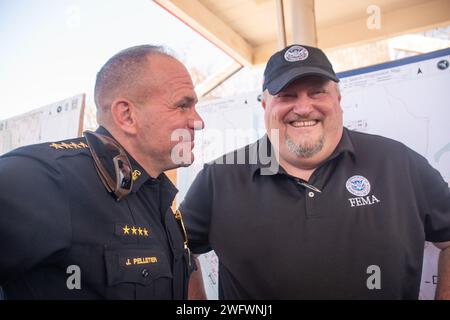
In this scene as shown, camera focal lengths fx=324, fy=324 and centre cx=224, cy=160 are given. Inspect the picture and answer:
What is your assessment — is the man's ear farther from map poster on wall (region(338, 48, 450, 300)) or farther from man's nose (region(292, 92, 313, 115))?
map poster on wall (region(338, 48, 450, 300))

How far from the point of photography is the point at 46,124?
6.31ft

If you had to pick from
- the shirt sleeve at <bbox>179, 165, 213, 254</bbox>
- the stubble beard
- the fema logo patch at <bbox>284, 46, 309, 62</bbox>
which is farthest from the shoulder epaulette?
the fema logo patch at <bbox>284, 46, 309, 62</bbox>

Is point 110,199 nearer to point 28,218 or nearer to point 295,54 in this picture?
point 28,218

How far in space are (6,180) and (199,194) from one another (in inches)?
31.9

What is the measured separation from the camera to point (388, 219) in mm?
1139

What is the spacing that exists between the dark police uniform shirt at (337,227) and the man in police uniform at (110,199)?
232mm

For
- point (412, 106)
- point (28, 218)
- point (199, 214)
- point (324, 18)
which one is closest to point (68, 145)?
point (28, 218)

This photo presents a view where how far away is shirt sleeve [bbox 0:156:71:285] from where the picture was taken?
64cm

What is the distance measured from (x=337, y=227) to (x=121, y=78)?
3.03 feet

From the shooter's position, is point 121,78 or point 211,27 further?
point 211,27

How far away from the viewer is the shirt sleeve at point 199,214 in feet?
4.42

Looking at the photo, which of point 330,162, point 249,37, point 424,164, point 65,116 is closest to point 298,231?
point 330,162
